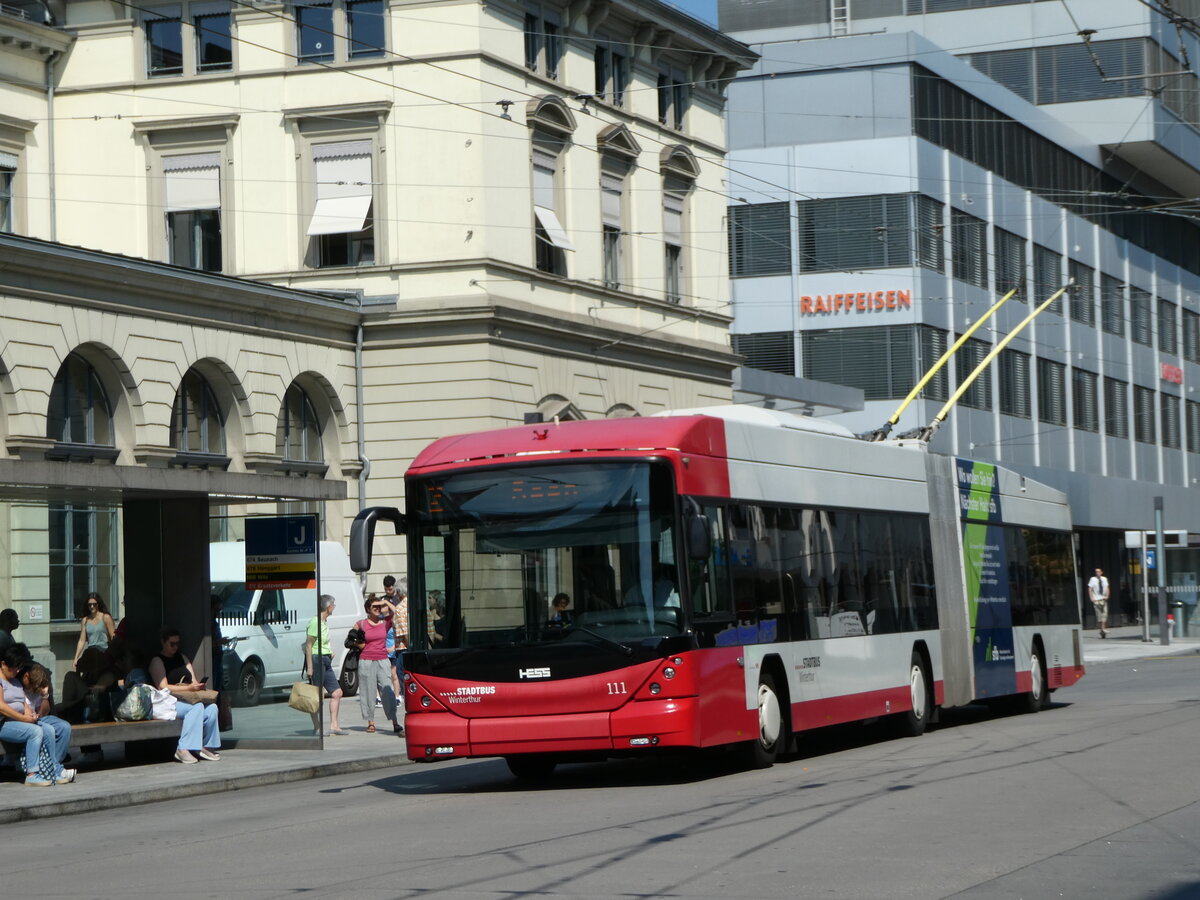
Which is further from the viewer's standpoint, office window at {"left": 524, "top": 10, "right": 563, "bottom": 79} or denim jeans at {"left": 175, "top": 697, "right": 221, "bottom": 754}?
office window at {"left": 524, "top": 10, "right": 563, "bottom": 79}

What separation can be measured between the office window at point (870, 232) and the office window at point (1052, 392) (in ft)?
27.3

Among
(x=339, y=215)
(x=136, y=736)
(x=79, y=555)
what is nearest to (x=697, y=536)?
(x=136, y=736)

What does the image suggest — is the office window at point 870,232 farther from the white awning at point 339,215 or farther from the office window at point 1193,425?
the office window at point 1193,425

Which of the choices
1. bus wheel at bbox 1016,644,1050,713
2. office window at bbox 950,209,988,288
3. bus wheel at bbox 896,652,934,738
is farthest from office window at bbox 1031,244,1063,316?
bus wheel at bbox 896,652,934,738

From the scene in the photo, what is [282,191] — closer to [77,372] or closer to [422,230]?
[422,230]

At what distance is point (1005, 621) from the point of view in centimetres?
2325

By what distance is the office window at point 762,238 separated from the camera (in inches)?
2105

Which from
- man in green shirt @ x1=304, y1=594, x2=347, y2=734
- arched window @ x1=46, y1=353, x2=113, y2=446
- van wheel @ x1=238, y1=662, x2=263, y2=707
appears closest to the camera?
man in green shirt @ x1=304, y1=594, x2=347, y2=734

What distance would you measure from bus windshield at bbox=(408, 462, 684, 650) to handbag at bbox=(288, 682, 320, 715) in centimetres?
531

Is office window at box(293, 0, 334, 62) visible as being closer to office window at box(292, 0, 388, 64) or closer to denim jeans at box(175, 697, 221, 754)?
office window at box(292, 0, 388, 64)

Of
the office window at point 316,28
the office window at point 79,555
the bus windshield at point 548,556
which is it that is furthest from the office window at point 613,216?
the bus windshield at point 548,556

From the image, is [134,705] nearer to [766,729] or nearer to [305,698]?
[305,698]

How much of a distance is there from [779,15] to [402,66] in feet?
110

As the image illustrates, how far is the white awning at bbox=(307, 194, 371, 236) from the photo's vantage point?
3409cm
